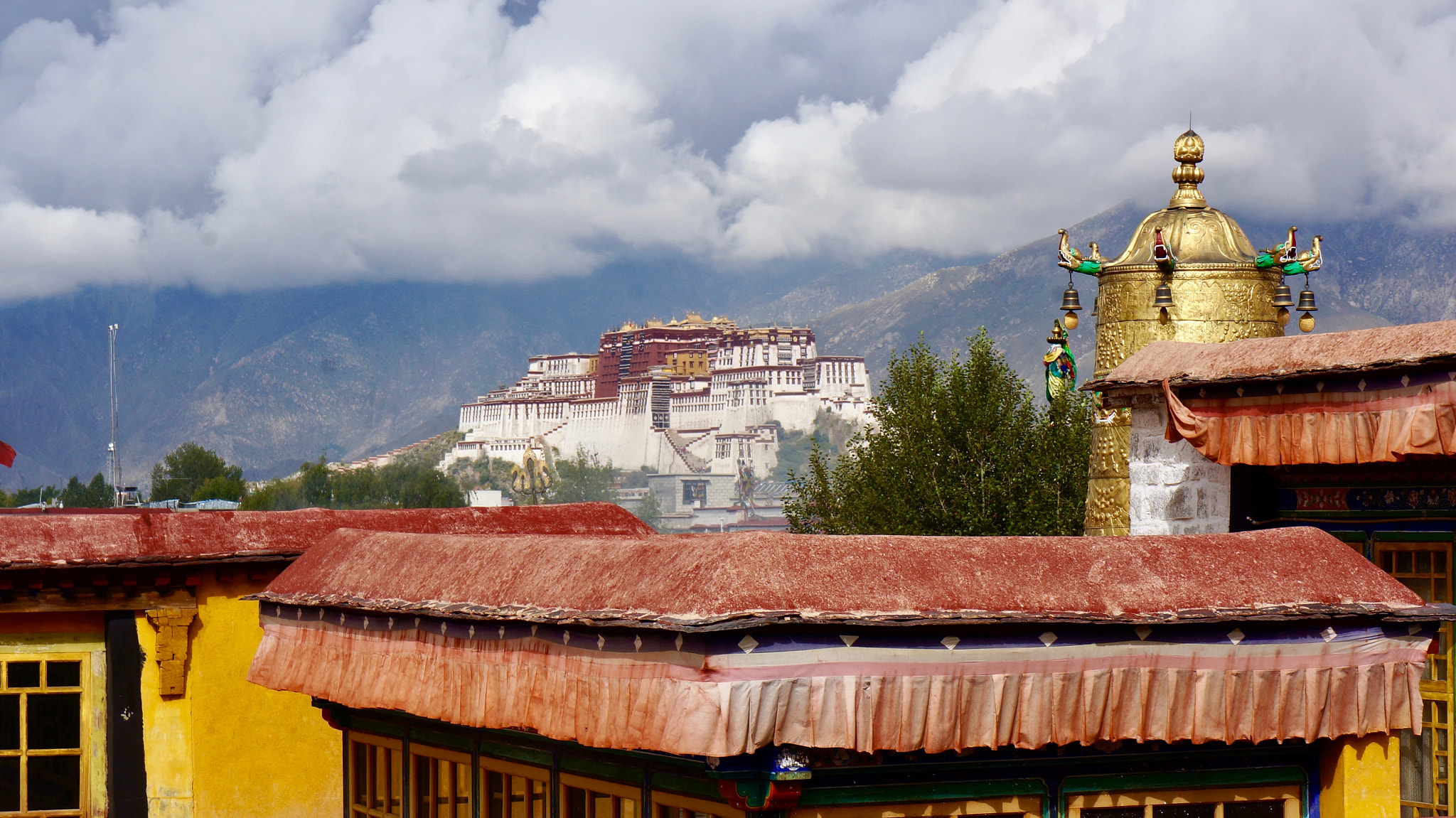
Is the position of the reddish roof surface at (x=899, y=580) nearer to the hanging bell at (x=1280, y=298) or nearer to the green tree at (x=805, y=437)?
the hanging bell at (x=1280, y=298)

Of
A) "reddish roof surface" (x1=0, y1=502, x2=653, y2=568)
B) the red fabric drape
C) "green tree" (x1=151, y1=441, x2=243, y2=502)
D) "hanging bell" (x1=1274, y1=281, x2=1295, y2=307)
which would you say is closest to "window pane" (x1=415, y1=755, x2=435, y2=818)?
"reddish roof surface" (x1=0, y1=502, x2=653, y2=568)

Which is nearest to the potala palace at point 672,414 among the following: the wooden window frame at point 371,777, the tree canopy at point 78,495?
the tree canopy at point 78,495

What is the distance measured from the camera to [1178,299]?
11.2 meters

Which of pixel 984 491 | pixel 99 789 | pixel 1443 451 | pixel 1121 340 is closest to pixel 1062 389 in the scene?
pixel 1121 340

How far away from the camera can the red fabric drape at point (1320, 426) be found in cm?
720

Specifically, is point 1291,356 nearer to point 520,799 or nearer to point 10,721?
point 520,799

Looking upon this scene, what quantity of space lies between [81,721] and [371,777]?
6.61 feet

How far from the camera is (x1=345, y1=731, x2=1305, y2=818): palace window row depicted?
529 centimetres

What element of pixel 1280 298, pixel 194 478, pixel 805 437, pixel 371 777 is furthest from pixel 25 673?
pixel 805 437

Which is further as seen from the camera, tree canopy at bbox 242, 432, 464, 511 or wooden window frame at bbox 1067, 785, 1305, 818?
tree canopy at bbox 242, 432, 464, 511

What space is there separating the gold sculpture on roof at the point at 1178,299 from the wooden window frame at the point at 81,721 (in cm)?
653

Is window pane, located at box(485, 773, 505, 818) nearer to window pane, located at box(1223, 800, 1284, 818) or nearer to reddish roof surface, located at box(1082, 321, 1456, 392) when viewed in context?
window pane, located at box(1223, 800, 1284, 818)

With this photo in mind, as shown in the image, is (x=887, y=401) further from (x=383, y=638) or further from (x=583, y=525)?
(x=383, y=638)

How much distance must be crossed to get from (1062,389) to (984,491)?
13.5 m
